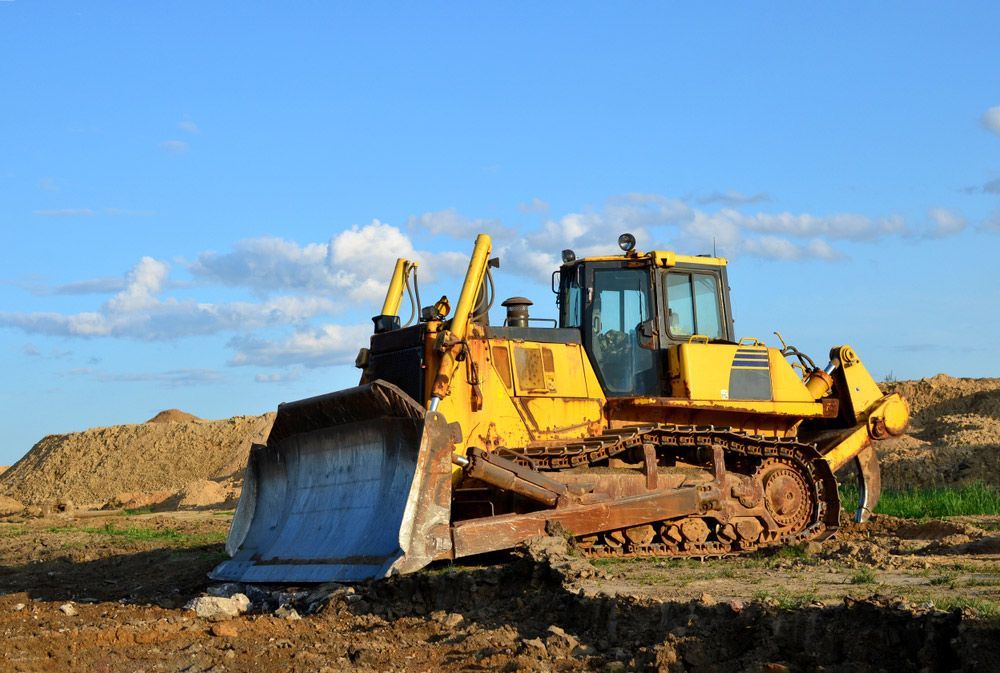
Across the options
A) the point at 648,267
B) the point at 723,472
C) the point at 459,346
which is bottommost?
the point at 723,472

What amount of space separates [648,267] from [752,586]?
4.89 m

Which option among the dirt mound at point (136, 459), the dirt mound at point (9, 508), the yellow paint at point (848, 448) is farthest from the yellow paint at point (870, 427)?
the dirt mound at point (136, 459)

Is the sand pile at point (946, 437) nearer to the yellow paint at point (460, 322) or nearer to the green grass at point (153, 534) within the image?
the yellow paint at point (460, 322)

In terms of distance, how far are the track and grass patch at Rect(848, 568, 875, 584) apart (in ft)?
9.29

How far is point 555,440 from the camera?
1235 centimetres

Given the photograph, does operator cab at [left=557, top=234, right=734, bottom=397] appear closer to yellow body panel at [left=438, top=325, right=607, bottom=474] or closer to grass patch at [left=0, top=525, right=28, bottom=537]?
yellow body panel at [left=438, top=325, right=607, bottom=474]

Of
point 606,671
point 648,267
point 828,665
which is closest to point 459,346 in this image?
point 648,267

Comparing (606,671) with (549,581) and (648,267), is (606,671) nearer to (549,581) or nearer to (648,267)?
(549,581)

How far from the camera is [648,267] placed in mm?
13055

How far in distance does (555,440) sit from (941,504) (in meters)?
6.93

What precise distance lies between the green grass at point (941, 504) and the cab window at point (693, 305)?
14.7ft

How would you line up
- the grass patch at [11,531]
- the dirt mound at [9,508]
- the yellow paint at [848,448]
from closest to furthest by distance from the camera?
the yellow paint at [848,448], the grass patch at [11,531], the dirt mound at [9,508]

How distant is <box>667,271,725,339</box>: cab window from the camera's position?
13156 millimetres

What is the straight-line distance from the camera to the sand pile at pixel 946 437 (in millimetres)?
21656
